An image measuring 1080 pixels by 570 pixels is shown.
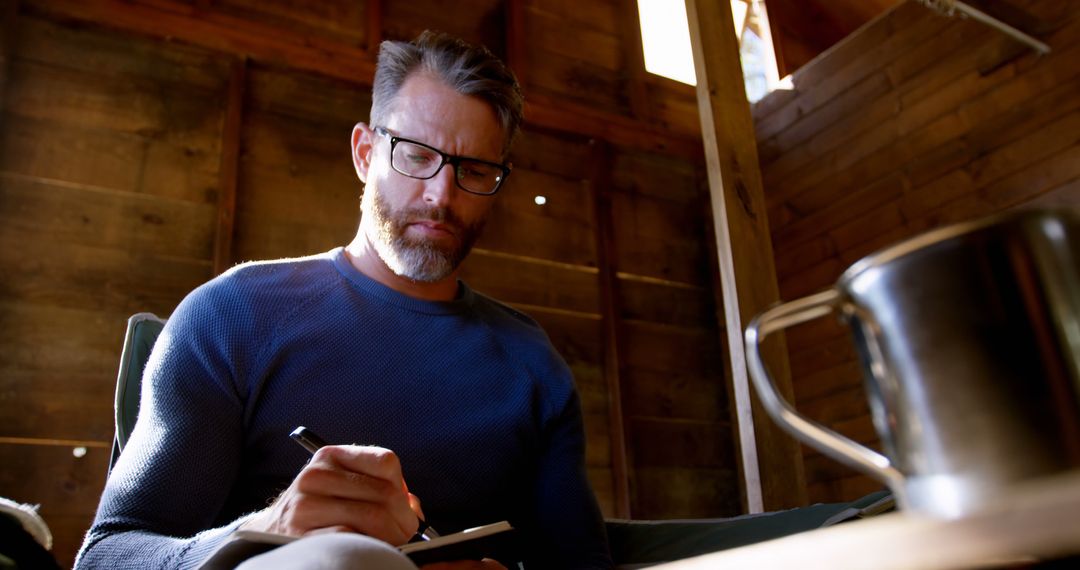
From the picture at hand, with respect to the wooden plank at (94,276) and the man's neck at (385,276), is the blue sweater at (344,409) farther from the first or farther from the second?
the wooden plank at (94,276)

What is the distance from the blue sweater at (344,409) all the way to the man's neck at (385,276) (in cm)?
3

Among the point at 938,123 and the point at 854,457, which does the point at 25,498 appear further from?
the point at 938,123

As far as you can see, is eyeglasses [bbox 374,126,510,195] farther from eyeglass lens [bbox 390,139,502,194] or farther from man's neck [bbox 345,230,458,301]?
man's neck [bbox 345,230,458,301]

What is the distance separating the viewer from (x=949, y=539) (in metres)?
0.26

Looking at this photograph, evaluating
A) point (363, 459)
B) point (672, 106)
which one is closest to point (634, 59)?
point (672, 106)

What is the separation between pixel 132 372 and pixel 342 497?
0.65 metres

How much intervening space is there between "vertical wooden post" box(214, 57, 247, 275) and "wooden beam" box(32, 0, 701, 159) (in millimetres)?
108

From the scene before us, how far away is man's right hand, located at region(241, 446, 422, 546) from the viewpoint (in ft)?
2.76

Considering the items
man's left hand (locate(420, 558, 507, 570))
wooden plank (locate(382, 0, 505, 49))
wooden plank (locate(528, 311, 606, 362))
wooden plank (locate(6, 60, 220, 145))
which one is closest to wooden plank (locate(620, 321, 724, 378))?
wooden plank (locate(528, 311, 606, 362))

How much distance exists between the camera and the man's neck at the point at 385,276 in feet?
4.99

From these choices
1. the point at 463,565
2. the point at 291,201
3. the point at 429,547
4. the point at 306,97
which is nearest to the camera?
the point at 429,547

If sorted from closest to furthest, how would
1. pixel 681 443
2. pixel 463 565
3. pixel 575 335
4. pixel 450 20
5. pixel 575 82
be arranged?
1. pixel 463 565
2. pixel 575 335
3. pixel 681 443
4. pixel 450 20
5. pixel 575 82

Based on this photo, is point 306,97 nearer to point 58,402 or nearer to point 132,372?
point 58,402

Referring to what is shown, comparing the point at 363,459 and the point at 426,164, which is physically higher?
the point at 426,164
